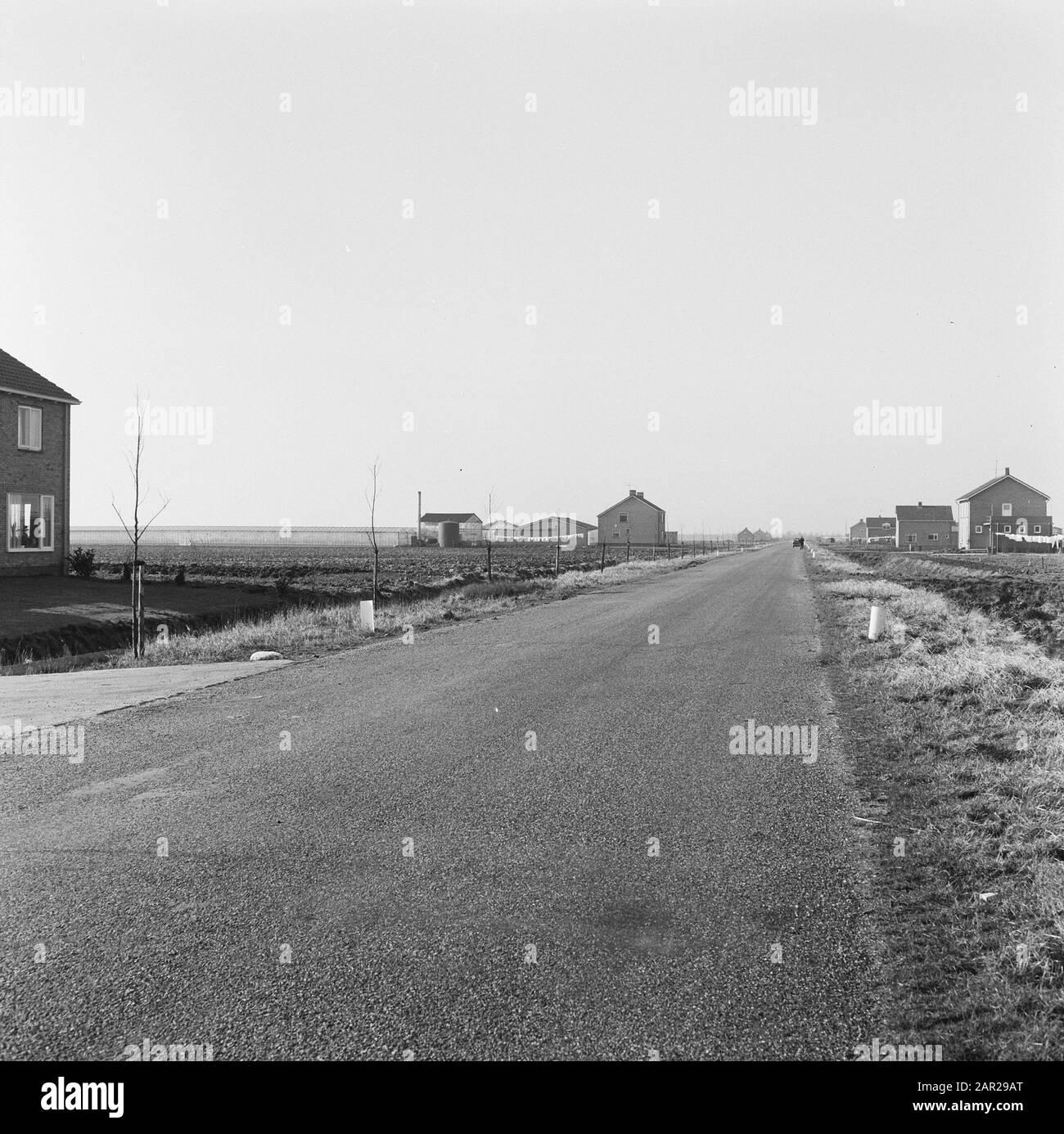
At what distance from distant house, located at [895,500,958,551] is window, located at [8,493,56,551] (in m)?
103

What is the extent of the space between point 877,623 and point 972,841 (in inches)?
420

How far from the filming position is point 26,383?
2709 centimetres

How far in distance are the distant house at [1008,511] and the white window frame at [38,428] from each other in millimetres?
91361

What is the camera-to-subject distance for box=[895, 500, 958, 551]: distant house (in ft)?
362

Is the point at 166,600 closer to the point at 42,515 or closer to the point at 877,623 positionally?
the point at 42,515

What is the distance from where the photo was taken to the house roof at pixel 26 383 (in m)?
26.5

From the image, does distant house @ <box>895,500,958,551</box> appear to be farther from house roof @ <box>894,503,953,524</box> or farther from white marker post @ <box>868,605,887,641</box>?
white marker post @ <box>868,605,887,641</box>

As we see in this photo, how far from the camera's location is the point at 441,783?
6137mm

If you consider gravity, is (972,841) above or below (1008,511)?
below

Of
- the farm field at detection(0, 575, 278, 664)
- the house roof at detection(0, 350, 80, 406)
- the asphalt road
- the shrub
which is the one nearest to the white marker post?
the asphalt road

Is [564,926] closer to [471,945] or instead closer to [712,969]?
[471,945]

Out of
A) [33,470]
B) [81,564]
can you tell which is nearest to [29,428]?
[33,470]

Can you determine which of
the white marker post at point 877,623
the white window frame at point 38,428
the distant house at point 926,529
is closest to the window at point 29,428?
the white window frame at point 38,428
